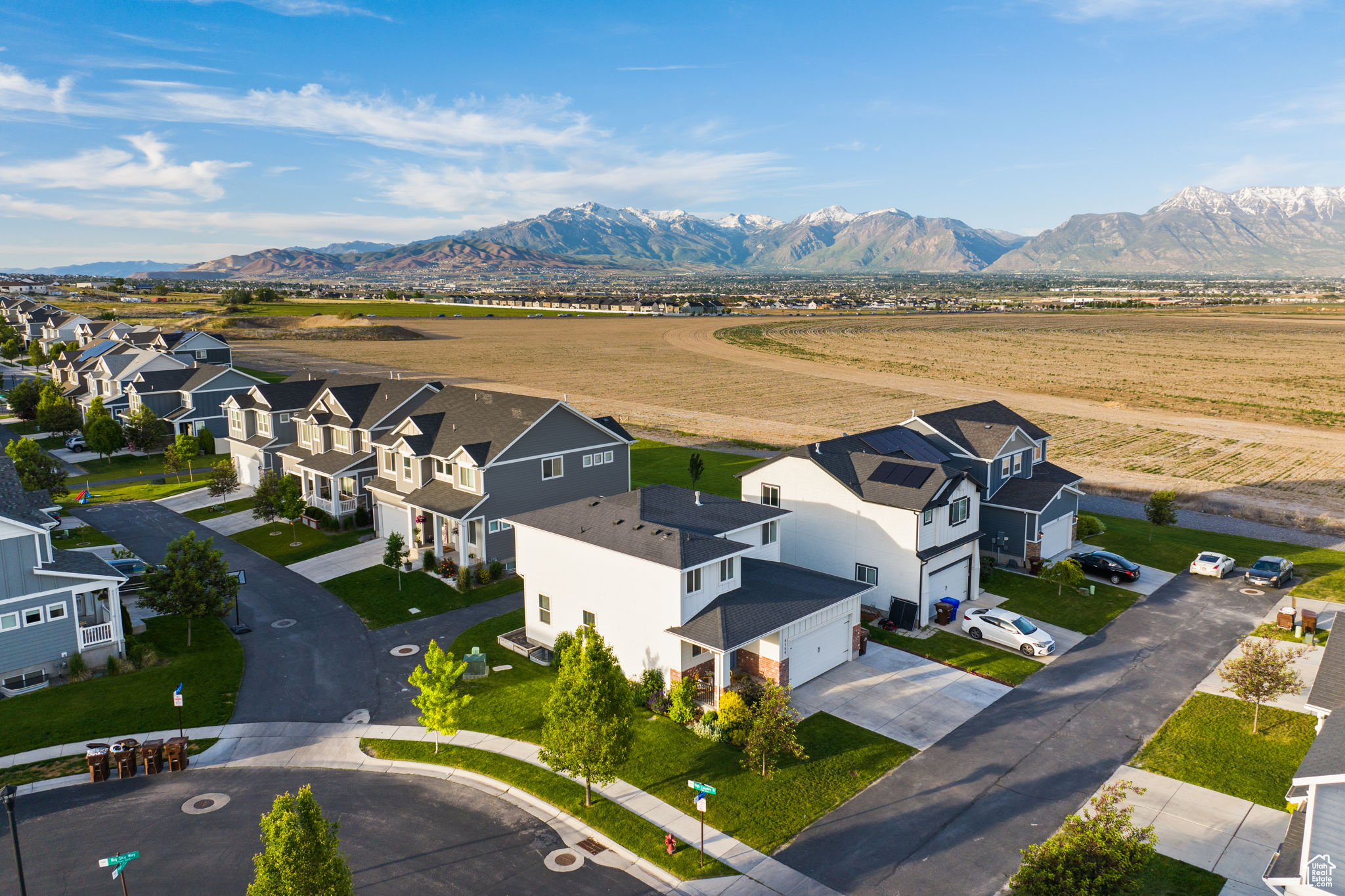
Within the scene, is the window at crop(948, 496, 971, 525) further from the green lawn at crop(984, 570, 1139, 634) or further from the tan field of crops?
the tan field of crops

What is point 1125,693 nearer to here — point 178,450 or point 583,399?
point 178,450

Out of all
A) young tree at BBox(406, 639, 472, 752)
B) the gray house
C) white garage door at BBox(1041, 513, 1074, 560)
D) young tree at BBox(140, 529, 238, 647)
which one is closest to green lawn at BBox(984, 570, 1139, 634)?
the gray house

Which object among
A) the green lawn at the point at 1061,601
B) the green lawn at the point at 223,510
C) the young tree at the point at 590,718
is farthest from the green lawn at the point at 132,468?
the green lawn at the point at 1061,601

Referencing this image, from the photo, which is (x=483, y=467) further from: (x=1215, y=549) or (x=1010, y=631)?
(x=1215, y=549)

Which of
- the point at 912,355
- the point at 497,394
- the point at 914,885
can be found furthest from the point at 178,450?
the point at 912,355

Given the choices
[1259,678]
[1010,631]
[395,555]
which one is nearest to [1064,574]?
[1010,631]
